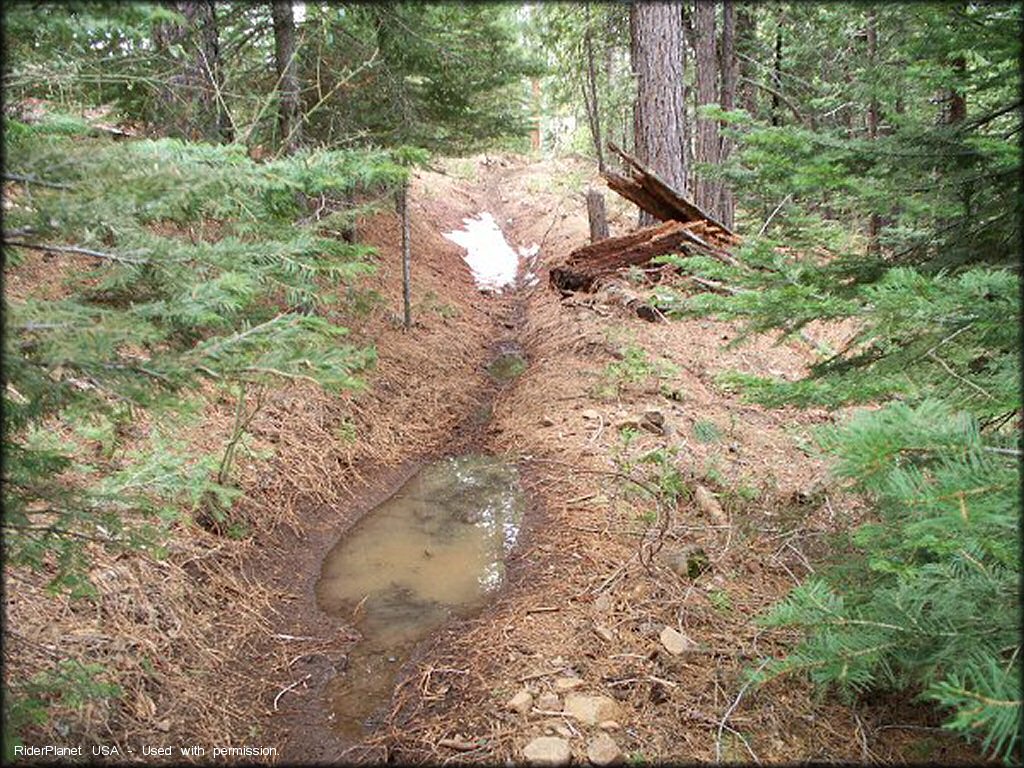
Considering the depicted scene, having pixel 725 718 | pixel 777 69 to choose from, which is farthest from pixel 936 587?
pixel 777 69

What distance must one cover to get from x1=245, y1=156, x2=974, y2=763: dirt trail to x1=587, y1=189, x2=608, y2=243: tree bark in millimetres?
3083

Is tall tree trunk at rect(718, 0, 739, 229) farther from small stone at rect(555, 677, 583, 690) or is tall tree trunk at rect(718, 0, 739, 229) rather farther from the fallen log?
small stone at rect(555, 677, 583, 690)

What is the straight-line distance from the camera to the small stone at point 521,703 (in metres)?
3.54

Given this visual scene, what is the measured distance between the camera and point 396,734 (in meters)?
3.58

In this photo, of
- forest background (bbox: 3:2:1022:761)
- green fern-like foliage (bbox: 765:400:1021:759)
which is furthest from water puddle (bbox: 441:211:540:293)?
green fern-like foliage (bbox: 765:400:1021:759)

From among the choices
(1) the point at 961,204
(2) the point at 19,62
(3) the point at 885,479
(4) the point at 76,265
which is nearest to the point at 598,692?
(3) the point at 885,479

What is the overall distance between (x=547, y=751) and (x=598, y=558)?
1894 mm

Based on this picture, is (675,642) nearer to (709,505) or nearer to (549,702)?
(549,702)

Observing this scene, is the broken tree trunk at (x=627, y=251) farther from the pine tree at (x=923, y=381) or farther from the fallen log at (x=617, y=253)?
the pine tree at (x=923, y=381)

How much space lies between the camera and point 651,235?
10930 millimetres

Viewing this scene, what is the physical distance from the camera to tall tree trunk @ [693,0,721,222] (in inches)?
511

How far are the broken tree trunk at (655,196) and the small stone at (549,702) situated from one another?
8.50 metres

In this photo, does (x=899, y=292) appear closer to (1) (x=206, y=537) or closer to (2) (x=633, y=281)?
(1) (x=206, y=537)

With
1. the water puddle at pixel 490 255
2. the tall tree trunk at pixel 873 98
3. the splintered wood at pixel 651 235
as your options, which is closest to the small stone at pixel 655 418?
the tall tree trunk at pixel 873 98
